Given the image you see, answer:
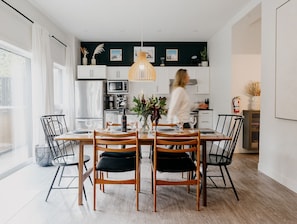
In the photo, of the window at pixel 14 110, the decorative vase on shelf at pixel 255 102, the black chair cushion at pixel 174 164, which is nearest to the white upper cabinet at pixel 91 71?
the window at pixel 14 110

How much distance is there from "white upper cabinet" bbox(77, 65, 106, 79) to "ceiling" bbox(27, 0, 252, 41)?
0.78 meters

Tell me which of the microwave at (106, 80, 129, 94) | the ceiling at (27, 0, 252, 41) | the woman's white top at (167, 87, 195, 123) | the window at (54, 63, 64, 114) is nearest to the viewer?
the woman's white top at (167, 87, 195, 123)

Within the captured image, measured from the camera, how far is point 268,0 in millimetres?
4035

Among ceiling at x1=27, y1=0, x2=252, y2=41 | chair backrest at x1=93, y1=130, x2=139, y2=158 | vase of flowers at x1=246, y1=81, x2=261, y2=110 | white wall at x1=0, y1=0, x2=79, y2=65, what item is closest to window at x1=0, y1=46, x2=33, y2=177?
white wall at x1=0, y1=0, x2=79, y2=65

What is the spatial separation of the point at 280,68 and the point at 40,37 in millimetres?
4019

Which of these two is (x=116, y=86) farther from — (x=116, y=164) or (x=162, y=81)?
(x=116, y=164)

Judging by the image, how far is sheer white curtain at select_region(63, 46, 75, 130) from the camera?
6684mm

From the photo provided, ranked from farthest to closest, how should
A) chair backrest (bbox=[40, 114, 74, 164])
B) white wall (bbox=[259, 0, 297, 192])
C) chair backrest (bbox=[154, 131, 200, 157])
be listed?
white wall (bbox=[259, 0, 297, 192])
chair backrest (bbox=[40, 114, 74, 164])
chair backrest (bbox=[154, 131, 200, 157])

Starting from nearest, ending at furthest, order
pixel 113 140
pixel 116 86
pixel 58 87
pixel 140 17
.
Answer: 1. pixel 113 140
2. pixel 140 17
3. pixel 58 87
4. pixel 116 86

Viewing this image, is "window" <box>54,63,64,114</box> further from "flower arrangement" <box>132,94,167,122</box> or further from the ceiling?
"flower arrangement" <box>132,94,167,122</box>

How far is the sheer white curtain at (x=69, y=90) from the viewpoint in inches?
263

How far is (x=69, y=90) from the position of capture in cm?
676

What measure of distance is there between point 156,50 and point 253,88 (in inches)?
121

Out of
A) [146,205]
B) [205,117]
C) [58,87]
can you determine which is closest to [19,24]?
[58,87]
